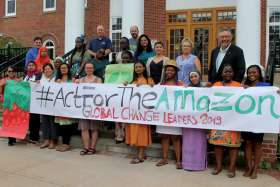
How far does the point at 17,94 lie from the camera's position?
9.17 meters

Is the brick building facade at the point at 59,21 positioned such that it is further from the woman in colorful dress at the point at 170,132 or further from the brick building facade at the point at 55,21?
the woman in colorful dress at the point at 170,132

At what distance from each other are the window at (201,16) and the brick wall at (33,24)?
25.5 feet

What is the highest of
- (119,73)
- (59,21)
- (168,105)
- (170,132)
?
(59,21)

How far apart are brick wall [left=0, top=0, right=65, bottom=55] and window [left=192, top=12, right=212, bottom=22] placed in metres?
7.78

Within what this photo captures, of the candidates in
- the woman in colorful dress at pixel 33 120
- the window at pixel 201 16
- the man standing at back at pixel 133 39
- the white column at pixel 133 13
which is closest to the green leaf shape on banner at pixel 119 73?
the man standing at back at pixel 133 39

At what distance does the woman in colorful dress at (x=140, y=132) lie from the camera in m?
7.30

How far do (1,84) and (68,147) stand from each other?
89.2 inches

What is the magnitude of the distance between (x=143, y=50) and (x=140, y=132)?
1.68 meters

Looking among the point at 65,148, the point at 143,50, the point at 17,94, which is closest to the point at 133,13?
the point at 143,50

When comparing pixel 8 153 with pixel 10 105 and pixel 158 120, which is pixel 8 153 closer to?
pixel 10 105

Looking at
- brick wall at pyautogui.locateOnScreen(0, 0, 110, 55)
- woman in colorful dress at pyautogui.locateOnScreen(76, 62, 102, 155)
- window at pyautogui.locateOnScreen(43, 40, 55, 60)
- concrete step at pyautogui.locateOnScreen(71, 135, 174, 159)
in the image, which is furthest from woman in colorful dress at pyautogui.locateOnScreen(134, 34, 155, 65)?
window at pyautogui.locateOnScreen(43, 40, 55, 60)

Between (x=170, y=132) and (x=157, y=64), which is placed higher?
(x=157, y=64)

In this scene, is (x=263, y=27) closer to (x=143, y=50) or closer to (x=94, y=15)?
(x=94, y=15)

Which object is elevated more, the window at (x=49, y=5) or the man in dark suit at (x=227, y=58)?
the window at (x=49, y=5)
